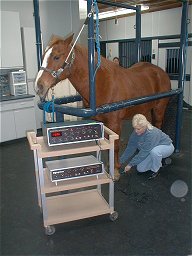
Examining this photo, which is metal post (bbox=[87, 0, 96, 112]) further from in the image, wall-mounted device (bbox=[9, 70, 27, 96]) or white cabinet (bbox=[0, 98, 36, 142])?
wall-mounted device (bbox=[9, 70, 27, 96])

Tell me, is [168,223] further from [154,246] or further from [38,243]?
[38,243]

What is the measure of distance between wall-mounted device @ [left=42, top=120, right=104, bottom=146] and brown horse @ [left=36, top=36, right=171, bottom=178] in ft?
1.33

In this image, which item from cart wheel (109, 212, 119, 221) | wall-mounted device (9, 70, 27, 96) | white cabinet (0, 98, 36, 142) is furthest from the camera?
wall-mounted device (9, 70, 27, 96)

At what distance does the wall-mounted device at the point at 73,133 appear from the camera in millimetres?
1914

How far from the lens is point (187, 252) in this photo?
1.88 metres

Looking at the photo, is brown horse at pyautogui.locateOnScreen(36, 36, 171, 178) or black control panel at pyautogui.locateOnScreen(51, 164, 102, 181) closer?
black control panel at pyautogui.locateOnScreen(51, 164, 102, 181)

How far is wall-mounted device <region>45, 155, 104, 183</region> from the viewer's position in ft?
6.51

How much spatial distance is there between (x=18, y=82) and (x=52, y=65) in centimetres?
258

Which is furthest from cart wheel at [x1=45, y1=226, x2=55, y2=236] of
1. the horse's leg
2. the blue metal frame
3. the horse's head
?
the horse's leg

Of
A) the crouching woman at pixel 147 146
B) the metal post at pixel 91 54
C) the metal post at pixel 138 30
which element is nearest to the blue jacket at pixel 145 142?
the crouching woman at pixel 147 146

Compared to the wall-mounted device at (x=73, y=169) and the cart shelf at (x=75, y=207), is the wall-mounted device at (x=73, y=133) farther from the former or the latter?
the cart shelf at (x=75, y=207)

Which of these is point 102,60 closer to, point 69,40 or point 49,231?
point 69,40

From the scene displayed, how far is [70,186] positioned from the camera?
200 cm

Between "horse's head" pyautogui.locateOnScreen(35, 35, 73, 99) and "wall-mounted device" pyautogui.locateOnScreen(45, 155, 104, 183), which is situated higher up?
"horse's head" pyautogui.locateOnScreen(35, 35, 73, 99)
